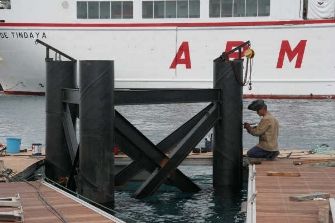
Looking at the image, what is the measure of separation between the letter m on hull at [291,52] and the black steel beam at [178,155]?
102 ft

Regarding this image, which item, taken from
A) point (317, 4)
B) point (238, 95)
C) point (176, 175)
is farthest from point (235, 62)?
point (317, 4)

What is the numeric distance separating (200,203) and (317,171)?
7.52 feet

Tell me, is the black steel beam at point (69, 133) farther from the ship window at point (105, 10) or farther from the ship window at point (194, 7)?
the ship window at point (105, 10)

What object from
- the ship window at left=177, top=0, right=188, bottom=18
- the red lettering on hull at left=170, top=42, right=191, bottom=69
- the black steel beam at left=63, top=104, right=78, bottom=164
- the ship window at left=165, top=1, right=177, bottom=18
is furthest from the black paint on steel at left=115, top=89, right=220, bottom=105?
the red lettering on hull at left=170, top=42, right=191, bottom=69

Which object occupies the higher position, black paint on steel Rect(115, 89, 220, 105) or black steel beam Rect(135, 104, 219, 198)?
black paint on steel Rect(115, 89, 220, 105)

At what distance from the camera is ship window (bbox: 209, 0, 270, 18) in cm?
4281

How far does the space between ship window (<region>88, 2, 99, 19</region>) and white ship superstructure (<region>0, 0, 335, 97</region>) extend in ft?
0.21

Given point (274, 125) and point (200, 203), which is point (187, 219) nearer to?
point (200, 203)

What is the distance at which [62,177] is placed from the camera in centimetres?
1356

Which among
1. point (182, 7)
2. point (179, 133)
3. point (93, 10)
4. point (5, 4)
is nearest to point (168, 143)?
point (179, 133)

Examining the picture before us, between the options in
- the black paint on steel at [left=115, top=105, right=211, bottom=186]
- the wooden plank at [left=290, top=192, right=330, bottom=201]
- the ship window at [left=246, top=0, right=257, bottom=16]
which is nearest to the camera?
the wooden plank at [left=290, top=192, right=330, bottom=201]

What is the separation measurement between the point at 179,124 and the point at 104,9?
54.5ft

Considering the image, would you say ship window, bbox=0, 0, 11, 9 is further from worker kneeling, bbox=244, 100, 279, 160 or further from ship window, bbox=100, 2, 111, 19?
worker kneeling, bbox=244, 100, 279, 160

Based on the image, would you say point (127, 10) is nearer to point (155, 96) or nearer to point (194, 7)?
point (194, 7)
